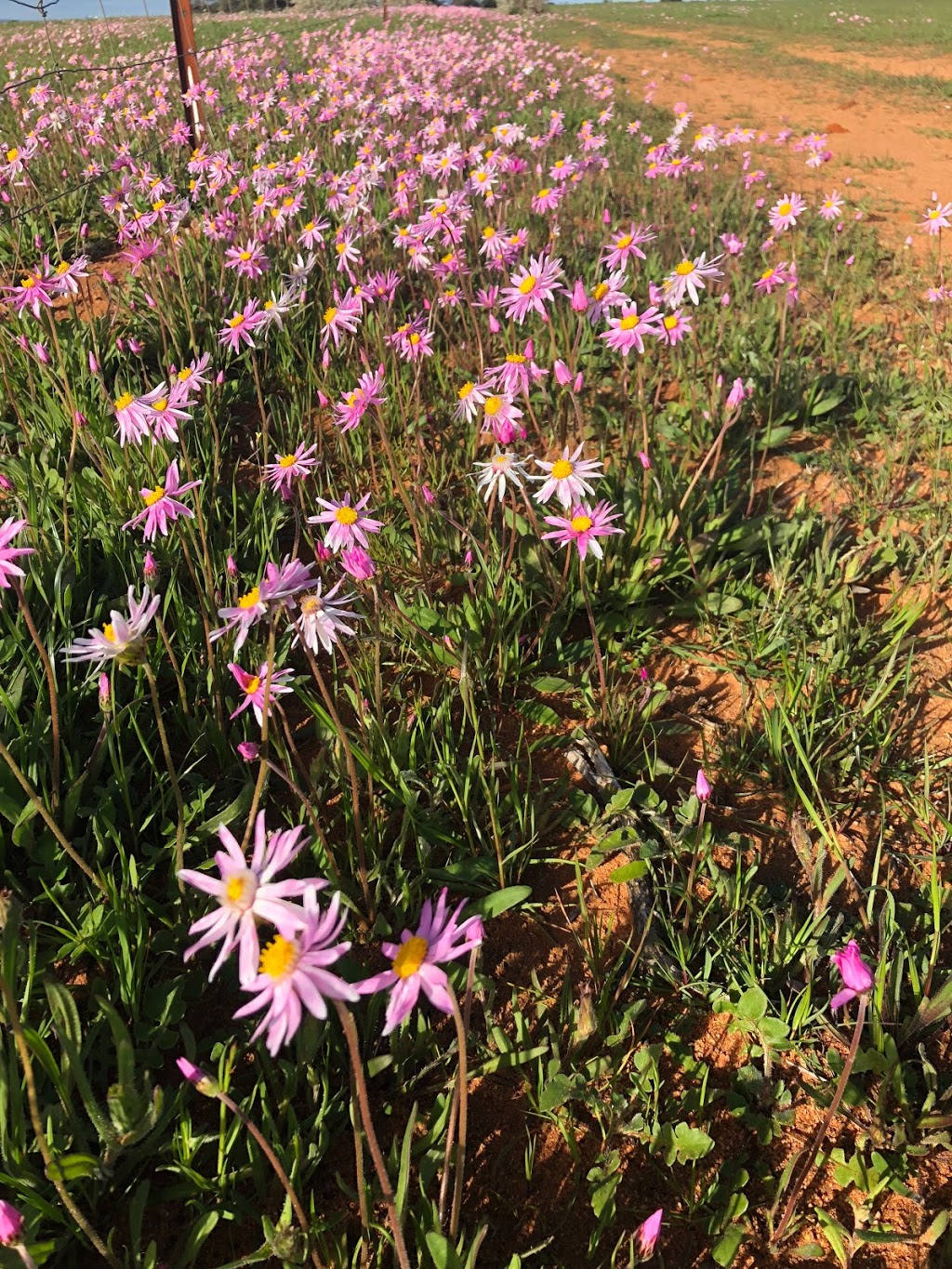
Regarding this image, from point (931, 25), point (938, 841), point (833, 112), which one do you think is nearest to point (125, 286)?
point (938, 841)

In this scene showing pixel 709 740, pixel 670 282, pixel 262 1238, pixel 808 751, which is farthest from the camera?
pixel 670 282

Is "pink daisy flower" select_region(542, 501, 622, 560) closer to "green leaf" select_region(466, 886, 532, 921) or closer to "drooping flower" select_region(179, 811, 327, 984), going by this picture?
"green leaf" select_region(466, 886, 532, 921)

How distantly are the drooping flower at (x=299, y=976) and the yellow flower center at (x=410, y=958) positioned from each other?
4.9 inches

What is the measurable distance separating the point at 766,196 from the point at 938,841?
23.2 feet

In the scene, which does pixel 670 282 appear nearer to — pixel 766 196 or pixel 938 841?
pixel 938 841

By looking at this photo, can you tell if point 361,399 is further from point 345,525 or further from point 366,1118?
point 366,1118

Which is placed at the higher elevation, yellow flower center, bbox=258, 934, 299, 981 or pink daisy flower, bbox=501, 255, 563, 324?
pink daisy flower, bbox=501, 255, 563, 324

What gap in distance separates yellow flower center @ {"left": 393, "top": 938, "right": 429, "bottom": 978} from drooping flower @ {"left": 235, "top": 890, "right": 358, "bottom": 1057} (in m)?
0.13

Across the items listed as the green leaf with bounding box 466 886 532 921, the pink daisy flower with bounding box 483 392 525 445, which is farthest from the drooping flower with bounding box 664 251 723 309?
the green leaf with bounding box 466 886 532 921

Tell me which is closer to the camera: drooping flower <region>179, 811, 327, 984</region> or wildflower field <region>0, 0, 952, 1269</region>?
drooping flower <region>179, 811, 327, 984</region>

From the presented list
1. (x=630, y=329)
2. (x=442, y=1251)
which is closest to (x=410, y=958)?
(x=442, y=1251)

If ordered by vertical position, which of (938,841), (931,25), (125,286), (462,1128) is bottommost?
(938,841)

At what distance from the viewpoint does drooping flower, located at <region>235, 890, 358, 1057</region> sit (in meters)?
0.95

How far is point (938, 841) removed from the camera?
1976 millimetres
